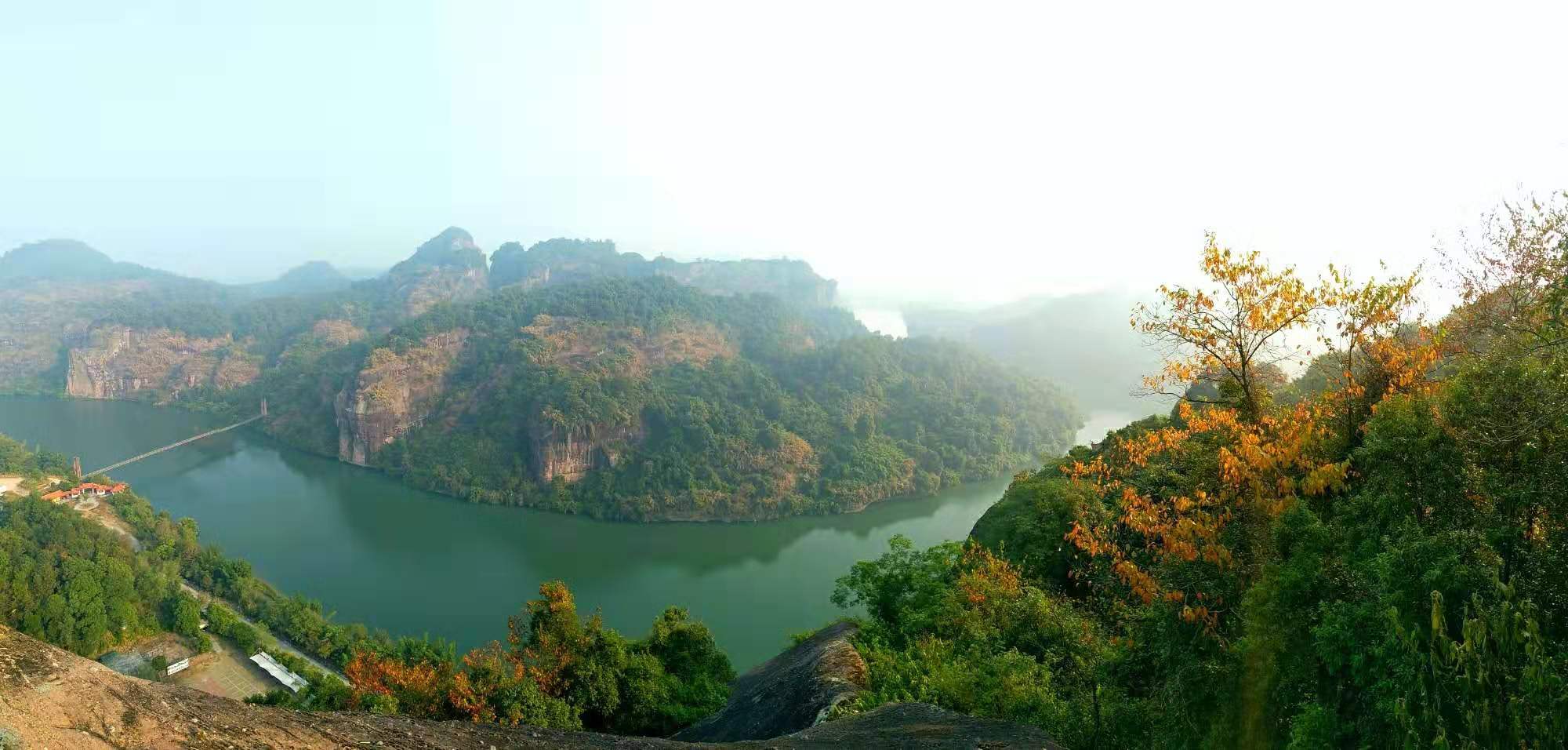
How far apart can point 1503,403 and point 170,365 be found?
302 feet

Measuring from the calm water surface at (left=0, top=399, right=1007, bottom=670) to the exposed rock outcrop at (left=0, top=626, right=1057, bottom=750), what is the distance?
1937 cm

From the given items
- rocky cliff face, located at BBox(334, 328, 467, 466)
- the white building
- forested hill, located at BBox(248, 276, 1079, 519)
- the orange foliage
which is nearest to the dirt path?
the white building

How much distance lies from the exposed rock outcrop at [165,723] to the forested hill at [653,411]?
112 ft

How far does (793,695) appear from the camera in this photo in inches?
327

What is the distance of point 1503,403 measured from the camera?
3006 millimetres

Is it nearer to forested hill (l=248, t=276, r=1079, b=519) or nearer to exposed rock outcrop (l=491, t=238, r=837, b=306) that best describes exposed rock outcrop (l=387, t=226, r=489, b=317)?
exposed rock outcrop (l=491, t=238, r=837, b=306)

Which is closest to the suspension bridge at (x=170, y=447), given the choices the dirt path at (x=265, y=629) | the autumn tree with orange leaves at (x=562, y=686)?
the dirt path at (x=265, y=629)

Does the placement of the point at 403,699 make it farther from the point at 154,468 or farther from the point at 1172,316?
the point at 154,468

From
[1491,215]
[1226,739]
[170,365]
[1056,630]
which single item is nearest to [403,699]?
[1056,630]

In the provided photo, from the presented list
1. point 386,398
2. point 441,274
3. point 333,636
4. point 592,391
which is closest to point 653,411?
point 592,391

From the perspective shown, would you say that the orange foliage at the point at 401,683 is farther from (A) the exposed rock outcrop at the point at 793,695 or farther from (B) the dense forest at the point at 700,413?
(B) the dense forest at the point at 700,413

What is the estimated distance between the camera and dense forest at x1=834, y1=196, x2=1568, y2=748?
2.43 meters

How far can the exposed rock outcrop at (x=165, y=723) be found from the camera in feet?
7.15

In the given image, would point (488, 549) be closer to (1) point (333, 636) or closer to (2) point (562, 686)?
(1) point (333, 636)
